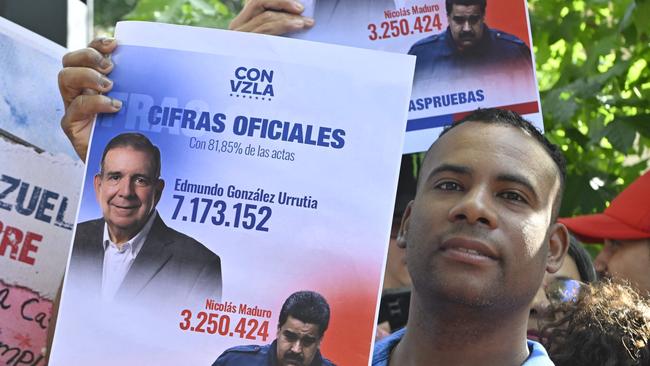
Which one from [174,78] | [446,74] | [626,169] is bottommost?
[174,78]

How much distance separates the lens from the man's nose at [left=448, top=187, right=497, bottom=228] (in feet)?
7.64

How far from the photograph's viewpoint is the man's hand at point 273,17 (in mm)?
3059

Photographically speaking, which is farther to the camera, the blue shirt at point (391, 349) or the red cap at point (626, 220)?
the red cap at point (626, 220)

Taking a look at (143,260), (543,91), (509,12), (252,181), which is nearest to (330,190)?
(252,181)

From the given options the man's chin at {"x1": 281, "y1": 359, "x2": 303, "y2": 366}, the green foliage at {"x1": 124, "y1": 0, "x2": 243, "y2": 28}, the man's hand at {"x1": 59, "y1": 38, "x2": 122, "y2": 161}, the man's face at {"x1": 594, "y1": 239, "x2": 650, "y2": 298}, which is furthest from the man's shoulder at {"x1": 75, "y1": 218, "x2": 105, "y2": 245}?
the green foliage at {"x1": 124, "y1": 0, "x2": 243, "y2": 28}

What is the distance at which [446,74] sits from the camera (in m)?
3.21

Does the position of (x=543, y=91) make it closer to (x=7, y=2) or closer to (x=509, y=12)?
(x=509, y=12)

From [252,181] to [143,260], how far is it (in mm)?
268

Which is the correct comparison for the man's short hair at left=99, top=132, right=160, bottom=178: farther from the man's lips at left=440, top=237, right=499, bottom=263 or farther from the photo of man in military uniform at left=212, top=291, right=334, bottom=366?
the man's lips at left=440, top=237, right=499, bottom=263

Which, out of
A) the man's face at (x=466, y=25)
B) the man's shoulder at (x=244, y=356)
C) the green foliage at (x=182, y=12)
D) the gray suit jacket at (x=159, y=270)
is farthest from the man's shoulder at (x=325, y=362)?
the green foliage at (x=182, y=12)

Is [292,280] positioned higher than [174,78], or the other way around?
[174,78]

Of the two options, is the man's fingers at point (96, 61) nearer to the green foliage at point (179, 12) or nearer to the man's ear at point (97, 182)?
the man's ear at point (97, 182)

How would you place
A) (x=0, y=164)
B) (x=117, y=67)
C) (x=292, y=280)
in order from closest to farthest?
(x=292, y=280)
(x=117, y=67)
(x=0, y=164)

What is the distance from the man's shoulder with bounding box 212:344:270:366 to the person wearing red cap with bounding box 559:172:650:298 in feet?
5.68
